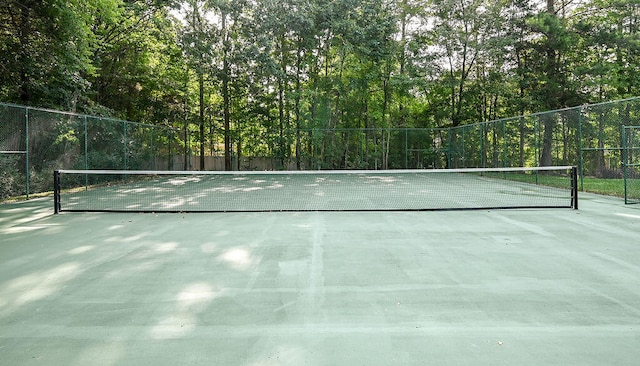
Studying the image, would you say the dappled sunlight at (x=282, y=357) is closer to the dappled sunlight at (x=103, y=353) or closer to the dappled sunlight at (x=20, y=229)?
A: the dappled sunlight at (x=103, y=353)

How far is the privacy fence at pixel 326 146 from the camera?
12.0m

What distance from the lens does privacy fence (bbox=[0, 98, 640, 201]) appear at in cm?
1196

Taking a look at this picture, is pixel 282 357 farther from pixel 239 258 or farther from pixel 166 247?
pixel 166 247

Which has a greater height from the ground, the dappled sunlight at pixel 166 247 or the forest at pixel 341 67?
the forest at pixel 341 67

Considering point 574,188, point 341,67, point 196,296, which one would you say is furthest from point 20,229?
point 341,67

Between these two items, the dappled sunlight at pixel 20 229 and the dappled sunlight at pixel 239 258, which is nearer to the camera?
the dappled sunlight at pixel 239 258

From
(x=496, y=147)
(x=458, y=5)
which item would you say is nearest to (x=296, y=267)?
(x=496, y=147)

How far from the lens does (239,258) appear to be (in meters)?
5.20

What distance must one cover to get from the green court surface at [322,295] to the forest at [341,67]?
12.7 metres

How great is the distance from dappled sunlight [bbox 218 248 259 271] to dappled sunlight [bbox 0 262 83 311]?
5.50ft

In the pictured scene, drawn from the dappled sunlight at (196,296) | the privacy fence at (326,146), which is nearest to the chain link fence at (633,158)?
the privacy fence at (326,146)

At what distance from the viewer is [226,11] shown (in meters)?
23.7

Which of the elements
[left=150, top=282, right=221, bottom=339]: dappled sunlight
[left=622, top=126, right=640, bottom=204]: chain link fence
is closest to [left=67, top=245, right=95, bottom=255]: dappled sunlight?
[left=150, top=282, right=221, bottom=339]: dappled sunlight

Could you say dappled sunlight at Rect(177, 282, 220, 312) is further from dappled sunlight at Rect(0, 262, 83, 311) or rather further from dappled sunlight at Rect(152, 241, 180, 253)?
dappled sunlight at Rect(152, 241, 180, 253)
